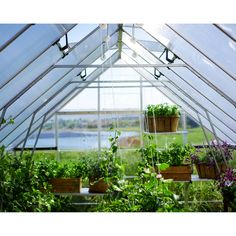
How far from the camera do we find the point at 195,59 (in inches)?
153

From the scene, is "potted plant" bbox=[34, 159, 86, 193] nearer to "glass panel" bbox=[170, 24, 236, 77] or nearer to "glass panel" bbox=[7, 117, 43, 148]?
"glass panel" bbox=[7, 117, 43, 148]

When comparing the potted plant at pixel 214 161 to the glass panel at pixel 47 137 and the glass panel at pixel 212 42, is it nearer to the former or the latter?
the glass panel at pixel 212 42

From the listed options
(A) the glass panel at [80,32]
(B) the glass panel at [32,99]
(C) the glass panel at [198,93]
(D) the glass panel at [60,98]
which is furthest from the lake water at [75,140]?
(A) the glass panel at [80,32]

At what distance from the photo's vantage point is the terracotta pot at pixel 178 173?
17.1 feet

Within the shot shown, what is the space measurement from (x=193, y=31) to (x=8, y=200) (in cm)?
176

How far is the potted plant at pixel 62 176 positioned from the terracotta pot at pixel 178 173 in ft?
3.23

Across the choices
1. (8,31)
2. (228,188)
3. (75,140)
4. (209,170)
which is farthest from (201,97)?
(75,140)

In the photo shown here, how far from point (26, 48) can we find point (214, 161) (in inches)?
106

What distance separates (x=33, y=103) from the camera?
5.04 m

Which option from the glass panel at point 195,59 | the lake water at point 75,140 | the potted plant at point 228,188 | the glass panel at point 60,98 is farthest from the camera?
the lake water at point 75,140

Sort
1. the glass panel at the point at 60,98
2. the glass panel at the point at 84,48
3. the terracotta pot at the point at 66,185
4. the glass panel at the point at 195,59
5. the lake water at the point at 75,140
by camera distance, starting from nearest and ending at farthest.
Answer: the glass panel at the point at 195,59 < the glass panel at the point at 84,48 < the terracotta pot at the point at 66,185 < the glass panel at the point at 60,98 < the lake water at the point at 75,140
